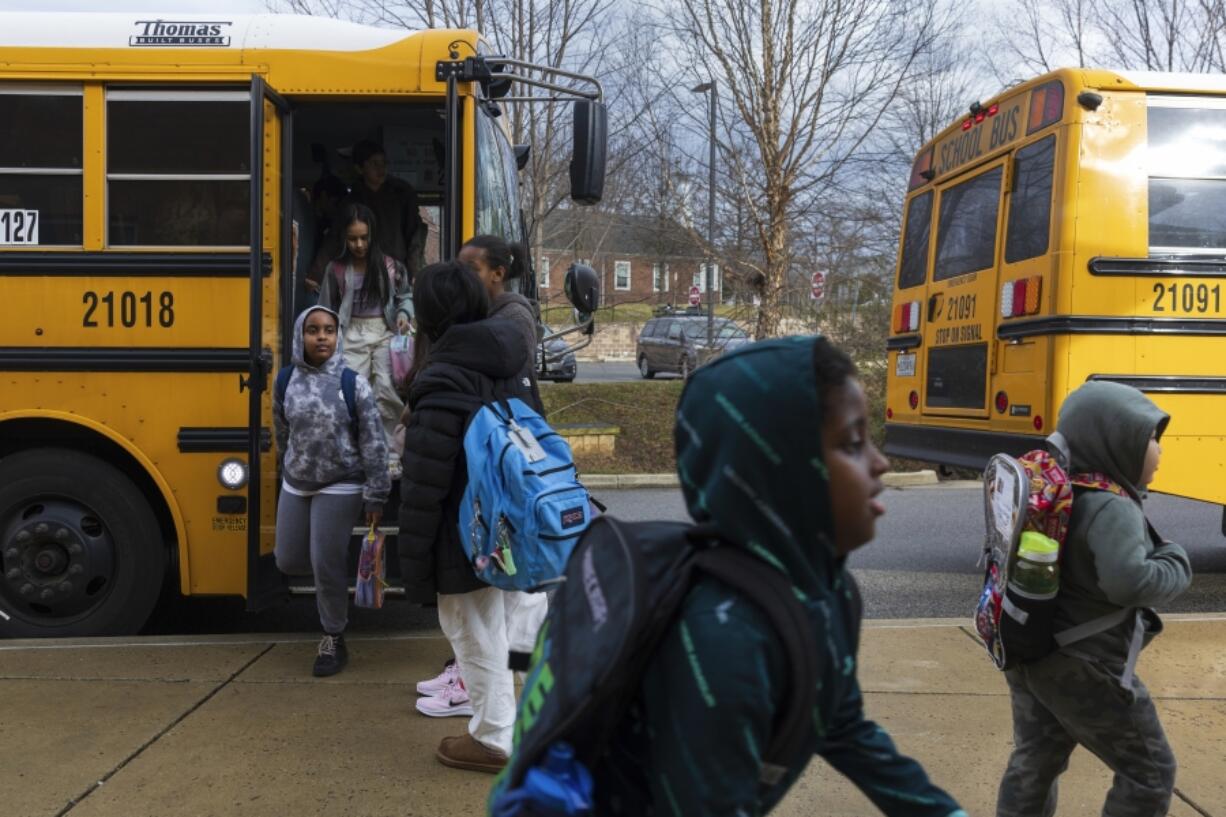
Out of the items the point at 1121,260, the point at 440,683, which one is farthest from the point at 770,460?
the point at 1121,260

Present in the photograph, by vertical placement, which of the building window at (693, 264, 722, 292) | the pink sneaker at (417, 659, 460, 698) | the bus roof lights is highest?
the bus roof lights

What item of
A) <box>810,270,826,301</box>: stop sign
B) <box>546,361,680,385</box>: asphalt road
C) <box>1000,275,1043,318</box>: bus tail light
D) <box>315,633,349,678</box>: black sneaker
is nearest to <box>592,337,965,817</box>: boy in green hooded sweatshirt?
<box>315,633,349,678</box>: black sneaker

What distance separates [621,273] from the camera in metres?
32.0

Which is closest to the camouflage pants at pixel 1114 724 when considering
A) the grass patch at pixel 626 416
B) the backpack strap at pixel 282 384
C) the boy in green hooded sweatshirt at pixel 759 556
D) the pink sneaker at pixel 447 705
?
the boy in green hooded sweatshirt at pixel 759 556

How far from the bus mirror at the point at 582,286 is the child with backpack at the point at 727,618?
4.28 metres

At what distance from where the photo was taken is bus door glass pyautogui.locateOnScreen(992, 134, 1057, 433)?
647 centimetres

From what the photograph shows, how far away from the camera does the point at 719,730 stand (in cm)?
138

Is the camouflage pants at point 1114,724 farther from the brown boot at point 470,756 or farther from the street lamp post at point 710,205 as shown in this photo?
the street lamp post at point 710,205

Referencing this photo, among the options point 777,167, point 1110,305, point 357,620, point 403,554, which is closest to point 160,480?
point 357,620

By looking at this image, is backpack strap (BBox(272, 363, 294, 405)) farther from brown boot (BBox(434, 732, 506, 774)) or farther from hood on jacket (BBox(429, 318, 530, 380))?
brown boot (BBox(434, 732, 506, 774))

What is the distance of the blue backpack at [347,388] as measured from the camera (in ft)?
15.3

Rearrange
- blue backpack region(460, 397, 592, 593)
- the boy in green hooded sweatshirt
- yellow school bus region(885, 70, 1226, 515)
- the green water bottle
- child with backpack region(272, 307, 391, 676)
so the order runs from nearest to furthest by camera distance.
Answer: the boy in green hooded sweatshirt, the green water bottle, blue backpack region(460, 397, 592, 593), child with backpack region(272, 307, 391, 676), yellow school bus region(885, 70, 1226, 515)

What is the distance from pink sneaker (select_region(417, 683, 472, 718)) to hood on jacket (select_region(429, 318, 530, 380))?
1416mm

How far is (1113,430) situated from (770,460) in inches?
62.1
